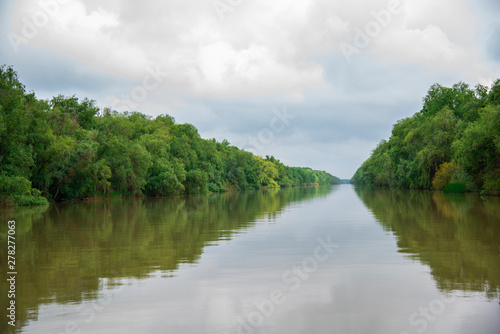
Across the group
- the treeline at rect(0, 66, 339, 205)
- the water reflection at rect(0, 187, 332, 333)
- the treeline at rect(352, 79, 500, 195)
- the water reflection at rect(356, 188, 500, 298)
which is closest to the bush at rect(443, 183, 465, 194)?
the treeline at rect(352, 79, 500, 195)

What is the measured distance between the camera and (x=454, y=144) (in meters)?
43.6

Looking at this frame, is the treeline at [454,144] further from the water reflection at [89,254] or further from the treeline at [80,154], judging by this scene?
the treeline at [80,154]

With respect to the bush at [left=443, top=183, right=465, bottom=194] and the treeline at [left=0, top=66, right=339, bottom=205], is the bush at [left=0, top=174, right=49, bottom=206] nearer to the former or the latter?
the treeline at [left=0, top=66, right=339, bottom=205]

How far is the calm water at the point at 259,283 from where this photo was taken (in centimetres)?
622

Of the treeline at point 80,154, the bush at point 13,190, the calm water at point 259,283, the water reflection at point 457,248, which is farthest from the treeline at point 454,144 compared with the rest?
the bush at point 13,190

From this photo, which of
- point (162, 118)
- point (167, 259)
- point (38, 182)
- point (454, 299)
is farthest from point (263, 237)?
point (162, 118)

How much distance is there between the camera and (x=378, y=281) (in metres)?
8.53

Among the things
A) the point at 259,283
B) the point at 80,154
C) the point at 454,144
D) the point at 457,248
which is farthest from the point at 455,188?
the point at 259,283

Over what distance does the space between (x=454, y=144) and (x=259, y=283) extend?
4016cm

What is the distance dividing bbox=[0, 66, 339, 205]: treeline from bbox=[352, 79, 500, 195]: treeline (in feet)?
101

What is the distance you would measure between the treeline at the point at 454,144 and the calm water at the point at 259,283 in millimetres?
24289

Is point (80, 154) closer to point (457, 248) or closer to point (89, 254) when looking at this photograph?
point (89, 254)

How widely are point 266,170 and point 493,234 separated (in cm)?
14282

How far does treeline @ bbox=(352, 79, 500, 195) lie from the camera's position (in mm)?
37312
